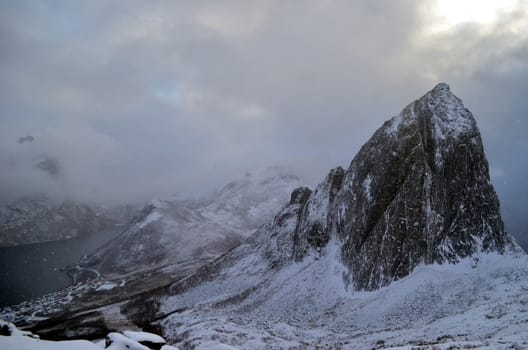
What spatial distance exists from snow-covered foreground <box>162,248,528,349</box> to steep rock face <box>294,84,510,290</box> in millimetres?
3399

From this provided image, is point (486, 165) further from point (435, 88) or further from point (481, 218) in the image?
point (435, 88)

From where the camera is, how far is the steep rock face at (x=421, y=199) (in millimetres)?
56250

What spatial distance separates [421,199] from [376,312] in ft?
76.9

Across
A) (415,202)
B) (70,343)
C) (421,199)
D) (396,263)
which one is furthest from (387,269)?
(70,343)

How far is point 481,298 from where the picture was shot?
44.5 metres

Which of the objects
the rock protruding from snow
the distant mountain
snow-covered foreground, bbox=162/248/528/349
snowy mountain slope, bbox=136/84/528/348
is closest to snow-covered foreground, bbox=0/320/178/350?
snow-covered foreground, bbox=162/248/528/349

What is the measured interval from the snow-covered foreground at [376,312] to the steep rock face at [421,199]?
3.40m

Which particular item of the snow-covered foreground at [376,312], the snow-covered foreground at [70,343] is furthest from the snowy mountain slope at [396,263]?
the snow-covered foreground at [70,343]

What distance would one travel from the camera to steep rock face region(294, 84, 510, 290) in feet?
185

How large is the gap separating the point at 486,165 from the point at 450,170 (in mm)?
8300

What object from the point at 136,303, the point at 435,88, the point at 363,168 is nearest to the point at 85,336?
the point at 136,303

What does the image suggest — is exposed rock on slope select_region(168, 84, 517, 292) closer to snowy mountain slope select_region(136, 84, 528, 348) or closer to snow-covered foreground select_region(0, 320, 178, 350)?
snowy mountain slope select_region(136, 84, 528, 348)

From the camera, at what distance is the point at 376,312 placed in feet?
162

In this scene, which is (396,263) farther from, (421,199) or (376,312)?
(421,199)
